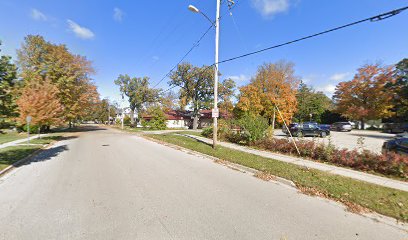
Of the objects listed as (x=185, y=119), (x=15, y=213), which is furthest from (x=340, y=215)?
(x=185, y=119)

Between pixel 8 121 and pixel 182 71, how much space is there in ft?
116

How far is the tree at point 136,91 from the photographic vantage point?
52.1 m

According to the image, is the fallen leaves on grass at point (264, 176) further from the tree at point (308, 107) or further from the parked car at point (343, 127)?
the tree at point (308, 107)

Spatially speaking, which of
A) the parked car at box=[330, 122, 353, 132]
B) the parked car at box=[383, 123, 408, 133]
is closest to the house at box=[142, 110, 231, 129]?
the parked car at box=[330, 122, 353, 132]

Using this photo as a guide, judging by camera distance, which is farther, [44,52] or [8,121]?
[44,52]

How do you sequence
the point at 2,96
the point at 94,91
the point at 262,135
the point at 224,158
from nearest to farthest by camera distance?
the point at 2,96
the point at 224,158
the point at 262,135
the point at 94,91

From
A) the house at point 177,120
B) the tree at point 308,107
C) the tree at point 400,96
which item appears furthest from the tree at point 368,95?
the house at point 177,120

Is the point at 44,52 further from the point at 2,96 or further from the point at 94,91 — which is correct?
the point at 2,96

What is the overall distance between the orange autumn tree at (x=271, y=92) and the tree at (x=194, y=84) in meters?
7.41

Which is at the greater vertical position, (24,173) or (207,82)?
(207,82)

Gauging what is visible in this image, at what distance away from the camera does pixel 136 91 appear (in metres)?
52.1

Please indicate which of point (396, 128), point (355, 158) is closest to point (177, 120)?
point (396, 128)

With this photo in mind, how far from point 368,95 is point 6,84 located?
4433 cm

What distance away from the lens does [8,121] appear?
586 cm
